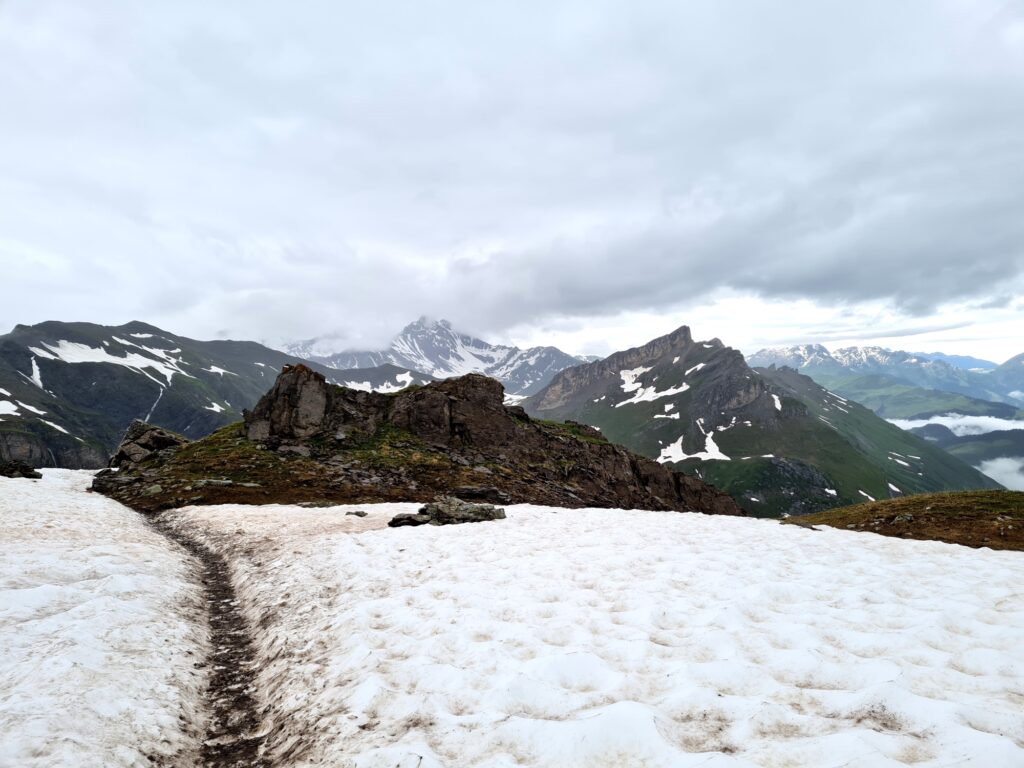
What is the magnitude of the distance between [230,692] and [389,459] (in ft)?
134

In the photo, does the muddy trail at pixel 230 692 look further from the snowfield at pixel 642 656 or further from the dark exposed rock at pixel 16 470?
the dark exposed rock at pixel 16 470

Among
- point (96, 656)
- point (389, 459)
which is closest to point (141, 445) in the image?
point (389, 459)

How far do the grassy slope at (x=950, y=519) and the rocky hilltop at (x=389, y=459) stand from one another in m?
24.9

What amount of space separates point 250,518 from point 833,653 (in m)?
28.8

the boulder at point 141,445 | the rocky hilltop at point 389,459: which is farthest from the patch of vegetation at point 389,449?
the boulder at point 141,445

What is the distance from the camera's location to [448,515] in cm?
2567

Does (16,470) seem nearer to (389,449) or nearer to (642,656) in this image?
(389,449)

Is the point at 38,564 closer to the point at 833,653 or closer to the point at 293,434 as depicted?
the point at 833,653

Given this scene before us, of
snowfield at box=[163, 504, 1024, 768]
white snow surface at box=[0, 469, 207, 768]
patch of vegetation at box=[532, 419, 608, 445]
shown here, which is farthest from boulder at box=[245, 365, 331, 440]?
snowfield at box=[163, 504, 1024, 768]

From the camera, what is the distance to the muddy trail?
7.39m

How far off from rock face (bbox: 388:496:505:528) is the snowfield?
23.9ft

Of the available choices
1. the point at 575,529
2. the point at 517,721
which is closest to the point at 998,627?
the point at 517,721

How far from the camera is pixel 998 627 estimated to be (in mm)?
9312

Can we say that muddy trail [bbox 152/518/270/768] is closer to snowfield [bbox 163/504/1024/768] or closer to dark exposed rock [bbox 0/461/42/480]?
snowfield [bbox 163/504/1024/768]
